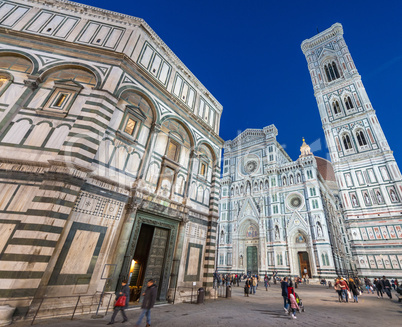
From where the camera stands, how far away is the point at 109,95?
7973 mm

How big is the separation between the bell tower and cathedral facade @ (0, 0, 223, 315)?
24930 mm

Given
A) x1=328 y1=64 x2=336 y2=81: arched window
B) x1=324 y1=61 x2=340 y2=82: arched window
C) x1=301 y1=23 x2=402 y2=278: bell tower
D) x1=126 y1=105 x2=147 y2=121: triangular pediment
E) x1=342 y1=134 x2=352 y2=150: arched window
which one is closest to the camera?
x1=126 y1=105 x2=147 y2=121: triangular pediment

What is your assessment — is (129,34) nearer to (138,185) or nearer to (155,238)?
(138,185)

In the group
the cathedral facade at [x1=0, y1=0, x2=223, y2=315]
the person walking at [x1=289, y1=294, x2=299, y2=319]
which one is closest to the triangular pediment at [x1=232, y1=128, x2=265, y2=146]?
the cathedral facade at [x1=0, y1=0, x2=223, y2=315]

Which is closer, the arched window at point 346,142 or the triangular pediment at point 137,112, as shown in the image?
the triangular pediment at point 137,112

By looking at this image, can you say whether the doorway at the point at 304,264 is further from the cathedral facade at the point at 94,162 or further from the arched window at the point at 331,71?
the arched window at the point at 331,71

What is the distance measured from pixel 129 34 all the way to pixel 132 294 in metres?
13.2

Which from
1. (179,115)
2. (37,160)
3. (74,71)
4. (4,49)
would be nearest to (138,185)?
(37,160)

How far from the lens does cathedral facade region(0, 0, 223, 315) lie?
18.8ft

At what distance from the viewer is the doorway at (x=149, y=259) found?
8.40 meters

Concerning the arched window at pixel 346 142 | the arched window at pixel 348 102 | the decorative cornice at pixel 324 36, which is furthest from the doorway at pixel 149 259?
the decorative cornice at pixel 324 36

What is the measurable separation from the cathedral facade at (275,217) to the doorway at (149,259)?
25875mm

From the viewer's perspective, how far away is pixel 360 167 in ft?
91.8

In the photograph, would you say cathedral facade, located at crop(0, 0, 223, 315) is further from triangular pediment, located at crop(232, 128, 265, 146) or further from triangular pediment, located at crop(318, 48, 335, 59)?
triangular pediment, located at crop(318, 48, 335, 59)
